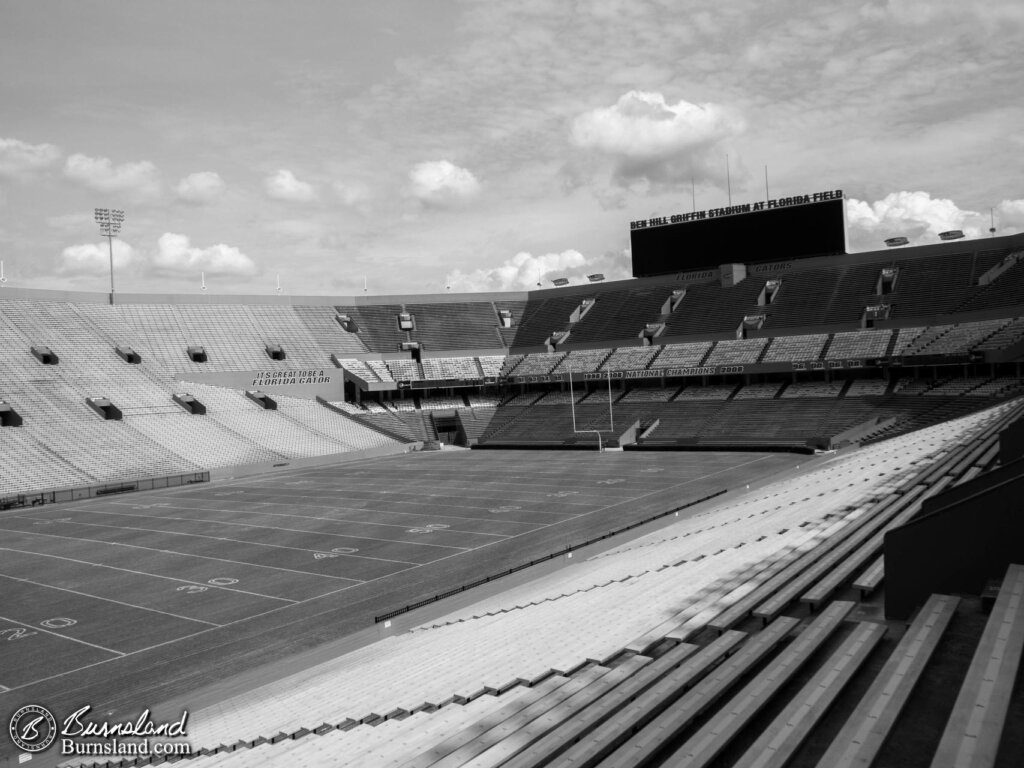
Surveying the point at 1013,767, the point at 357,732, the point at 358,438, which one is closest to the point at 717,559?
the point at 357,732

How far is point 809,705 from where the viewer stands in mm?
6371

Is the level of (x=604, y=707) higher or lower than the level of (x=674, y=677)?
lower

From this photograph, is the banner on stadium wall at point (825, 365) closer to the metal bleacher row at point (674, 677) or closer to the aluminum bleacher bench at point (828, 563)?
the metal bleacher row at point (674, 677)

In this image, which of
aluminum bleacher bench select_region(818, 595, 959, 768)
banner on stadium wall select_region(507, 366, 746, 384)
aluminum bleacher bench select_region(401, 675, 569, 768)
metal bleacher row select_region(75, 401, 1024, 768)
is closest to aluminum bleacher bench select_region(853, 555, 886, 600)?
metal bleacher row select_region(75, 401, 1024, 768)

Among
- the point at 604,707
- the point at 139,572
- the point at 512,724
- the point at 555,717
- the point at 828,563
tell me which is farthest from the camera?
the point at 139,572

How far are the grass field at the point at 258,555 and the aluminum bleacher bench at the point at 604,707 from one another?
36.2 feet

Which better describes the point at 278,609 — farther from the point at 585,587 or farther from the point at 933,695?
the point at 933,695

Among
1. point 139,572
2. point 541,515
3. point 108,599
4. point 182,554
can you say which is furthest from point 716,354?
point 108,599

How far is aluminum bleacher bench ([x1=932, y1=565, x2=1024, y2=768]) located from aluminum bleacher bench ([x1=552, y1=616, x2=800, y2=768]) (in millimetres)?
1977

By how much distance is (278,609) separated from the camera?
20641mm

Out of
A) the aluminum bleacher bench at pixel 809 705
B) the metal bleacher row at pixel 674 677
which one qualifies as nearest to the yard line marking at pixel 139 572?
the metal bleacher row at pixel 674 677

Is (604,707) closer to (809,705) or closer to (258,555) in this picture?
(809,705)

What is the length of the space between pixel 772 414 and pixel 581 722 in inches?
1985

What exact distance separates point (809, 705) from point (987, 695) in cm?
128
